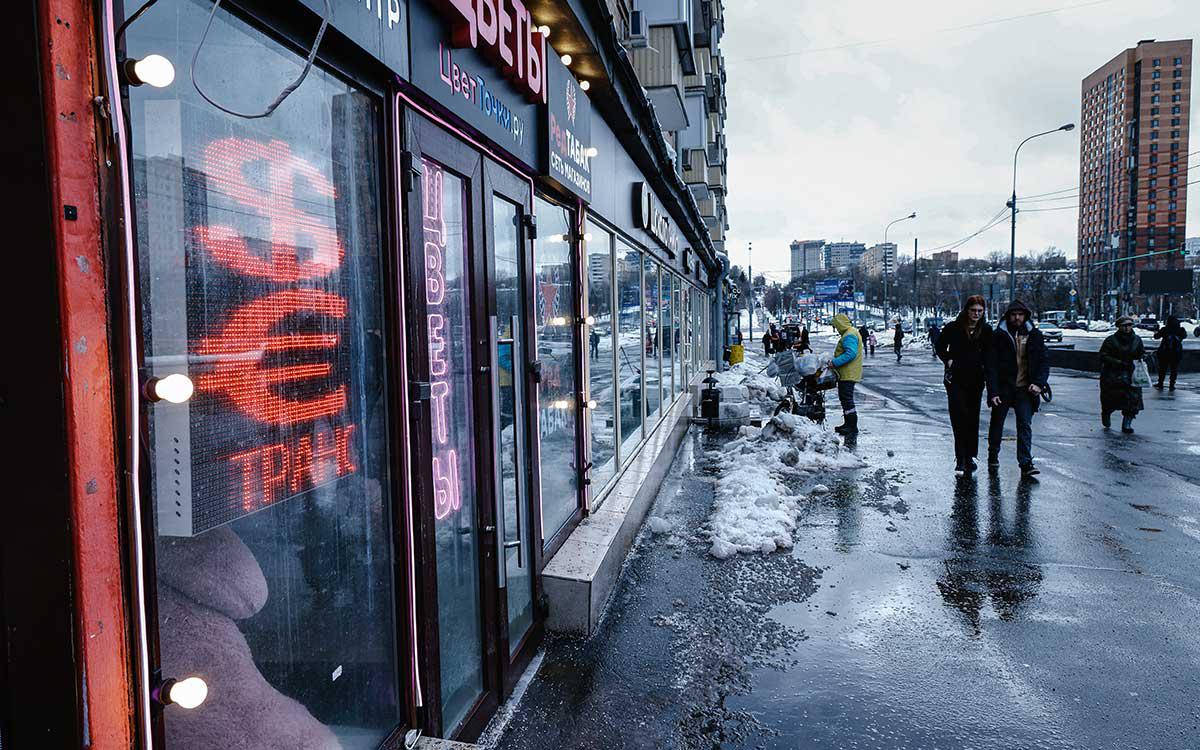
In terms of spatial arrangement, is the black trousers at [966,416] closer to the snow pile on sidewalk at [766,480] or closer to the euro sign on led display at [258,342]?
the snow pile on sidewalk at [766,480]

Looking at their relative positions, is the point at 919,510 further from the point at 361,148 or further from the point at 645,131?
the point at 361,148

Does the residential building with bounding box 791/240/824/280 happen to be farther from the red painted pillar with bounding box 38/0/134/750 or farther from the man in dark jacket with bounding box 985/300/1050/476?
the red painted pillar with bounding box 38/0/134/750

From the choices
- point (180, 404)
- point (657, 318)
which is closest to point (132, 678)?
point (180, 404)

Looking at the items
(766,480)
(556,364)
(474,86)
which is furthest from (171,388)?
(766,480)

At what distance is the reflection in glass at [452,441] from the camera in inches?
112

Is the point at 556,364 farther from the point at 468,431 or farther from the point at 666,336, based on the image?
the point at 666,336

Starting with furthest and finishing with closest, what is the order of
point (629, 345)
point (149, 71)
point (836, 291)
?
point (836, 291) → point (629, 345) → point (149, 71)

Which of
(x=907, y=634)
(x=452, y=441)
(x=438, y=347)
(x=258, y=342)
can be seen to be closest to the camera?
(x=258, y=342)

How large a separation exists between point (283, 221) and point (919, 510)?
6256 millimetres

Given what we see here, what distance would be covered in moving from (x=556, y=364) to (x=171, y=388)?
3472 millimetres

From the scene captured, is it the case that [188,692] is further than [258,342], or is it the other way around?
[258,342]

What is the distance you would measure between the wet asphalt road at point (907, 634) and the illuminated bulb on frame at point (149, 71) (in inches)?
106

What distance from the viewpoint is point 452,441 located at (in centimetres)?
302

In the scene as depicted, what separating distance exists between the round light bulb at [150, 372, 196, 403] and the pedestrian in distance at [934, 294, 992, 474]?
7.97 m
